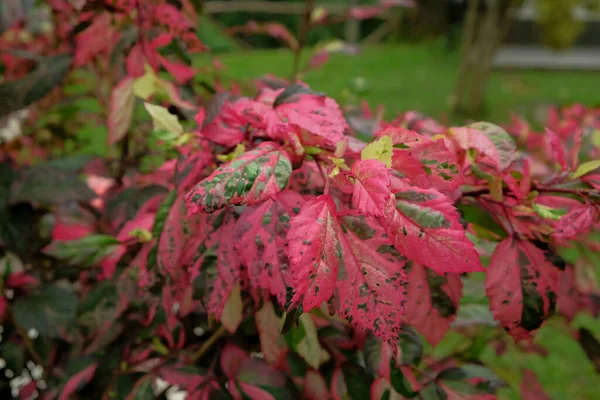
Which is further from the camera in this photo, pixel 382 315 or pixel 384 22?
pixel 384 22

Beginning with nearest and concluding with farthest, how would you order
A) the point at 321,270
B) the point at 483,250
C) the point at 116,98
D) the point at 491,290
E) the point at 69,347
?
the point at 321,270
the point at 491,290
the point at 483,250
the point at 116,98
the point at 69,347

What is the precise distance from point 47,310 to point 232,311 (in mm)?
454

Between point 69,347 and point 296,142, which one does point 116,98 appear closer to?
point 296,142

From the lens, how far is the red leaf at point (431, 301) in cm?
58

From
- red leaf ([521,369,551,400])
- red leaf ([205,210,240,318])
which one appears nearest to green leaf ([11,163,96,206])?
red leaf ([205,210,240,318])

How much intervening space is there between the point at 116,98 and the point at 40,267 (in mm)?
456

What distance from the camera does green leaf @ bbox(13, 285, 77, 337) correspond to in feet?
2.96

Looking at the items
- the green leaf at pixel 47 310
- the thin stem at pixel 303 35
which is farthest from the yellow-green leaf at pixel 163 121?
the thin stem at pixel 303 35

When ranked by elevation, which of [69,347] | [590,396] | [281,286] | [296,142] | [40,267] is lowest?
[590,396]

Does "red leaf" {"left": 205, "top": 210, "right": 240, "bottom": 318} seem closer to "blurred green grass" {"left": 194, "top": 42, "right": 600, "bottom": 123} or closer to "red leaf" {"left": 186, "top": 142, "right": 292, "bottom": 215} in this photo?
"red leaf" {"left": 186, "top": 142, "right": 292, "bottom": 215}

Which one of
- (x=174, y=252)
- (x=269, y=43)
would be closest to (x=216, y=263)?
(x=174, y=252)

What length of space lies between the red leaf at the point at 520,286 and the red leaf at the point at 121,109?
0.58 meters

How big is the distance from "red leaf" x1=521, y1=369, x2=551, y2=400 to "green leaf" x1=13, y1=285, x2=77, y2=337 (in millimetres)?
856

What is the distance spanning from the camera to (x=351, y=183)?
1.66 feet
